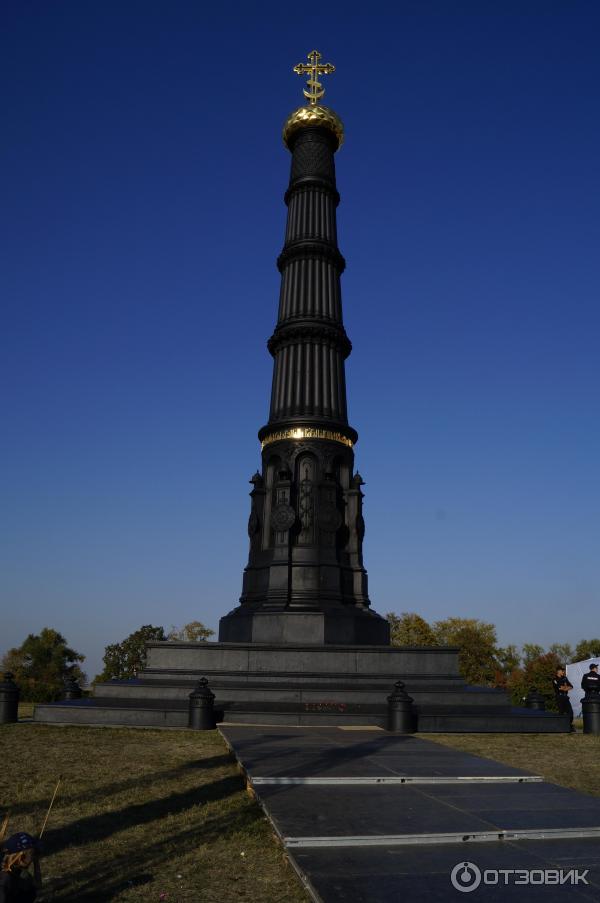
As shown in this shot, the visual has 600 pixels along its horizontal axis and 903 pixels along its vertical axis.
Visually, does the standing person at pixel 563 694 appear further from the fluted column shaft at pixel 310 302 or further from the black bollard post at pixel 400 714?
the fluted column shaft at pixel 310 302

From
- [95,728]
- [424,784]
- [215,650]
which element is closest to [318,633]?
[215,650]

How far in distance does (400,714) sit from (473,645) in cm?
6353

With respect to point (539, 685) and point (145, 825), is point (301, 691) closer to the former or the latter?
point (145, 825)

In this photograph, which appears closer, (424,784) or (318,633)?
(424,784)

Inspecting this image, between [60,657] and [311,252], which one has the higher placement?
[311,252]

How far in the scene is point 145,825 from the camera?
7484 mm

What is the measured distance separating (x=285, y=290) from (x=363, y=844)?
24.2m

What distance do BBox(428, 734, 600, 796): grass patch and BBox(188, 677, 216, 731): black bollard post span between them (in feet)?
16.6

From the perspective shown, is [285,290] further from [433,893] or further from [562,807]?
[433,893]

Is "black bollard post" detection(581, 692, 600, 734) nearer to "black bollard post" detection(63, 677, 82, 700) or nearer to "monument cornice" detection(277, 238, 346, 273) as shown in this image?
"black bollard post" detection(63, 677, 82, 700)

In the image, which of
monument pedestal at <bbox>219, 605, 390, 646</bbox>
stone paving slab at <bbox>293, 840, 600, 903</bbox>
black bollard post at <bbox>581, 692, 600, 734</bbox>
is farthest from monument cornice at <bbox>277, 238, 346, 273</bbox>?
stone paving slab at <bbox>293, 840, 600, 903</bbox>

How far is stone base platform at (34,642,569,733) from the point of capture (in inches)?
658

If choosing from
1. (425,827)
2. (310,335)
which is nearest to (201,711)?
(425,827)

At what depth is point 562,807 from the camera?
771 centimetres
